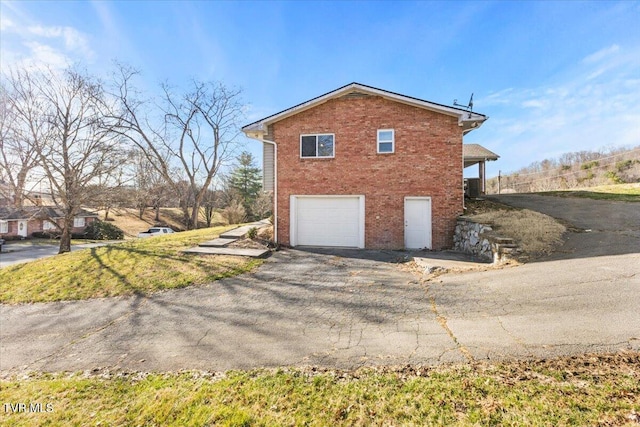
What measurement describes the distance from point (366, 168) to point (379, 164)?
1.72ft

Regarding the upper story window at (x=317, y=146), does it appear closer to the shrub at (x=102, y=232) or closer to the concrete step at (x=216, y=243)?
the concrete step at (x=216, y=243)

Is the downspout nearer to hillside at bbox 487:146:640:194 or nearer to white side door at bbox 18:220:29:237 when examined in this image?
hillside at bbox 487:146:640:194

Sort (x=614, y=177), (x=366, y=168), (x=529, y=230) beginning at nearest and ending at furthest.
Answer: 1. (x=529, y=230)
2. (x=366, y=168)
3. (x=614, y=177)

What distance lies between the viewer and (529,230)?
8.18 meters

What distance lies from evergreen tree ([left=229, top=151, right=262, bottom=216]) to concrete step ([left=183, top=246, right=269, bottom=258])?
1179 inches

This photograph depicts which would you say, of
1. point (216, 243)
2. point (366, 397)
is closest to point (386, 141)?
point (216, 243)

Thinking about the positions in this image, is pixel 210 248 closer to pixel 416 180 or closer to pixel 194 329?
pixel 194 329

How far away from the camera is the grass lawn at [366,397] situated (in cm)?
249

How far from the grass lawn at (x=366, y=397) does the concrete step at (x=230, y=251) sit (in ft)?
20.6

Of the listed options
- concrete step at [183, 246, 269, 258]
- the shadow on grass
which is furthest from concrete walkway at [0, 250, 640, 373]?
concrete step at [183, 246, 269, 258]

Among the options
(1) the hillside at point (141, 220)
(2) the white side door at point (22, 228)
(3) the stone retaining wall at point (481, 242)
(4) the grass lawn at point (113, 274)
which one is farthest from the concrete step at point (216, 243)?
(2) the white side door at point (22, 228)

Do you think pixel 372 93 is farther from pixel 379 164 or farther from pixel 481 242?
pixel 481 242

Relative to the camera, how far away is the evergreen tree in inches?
1591

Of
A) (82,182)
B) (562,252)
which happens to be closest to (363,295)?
(562,252)
